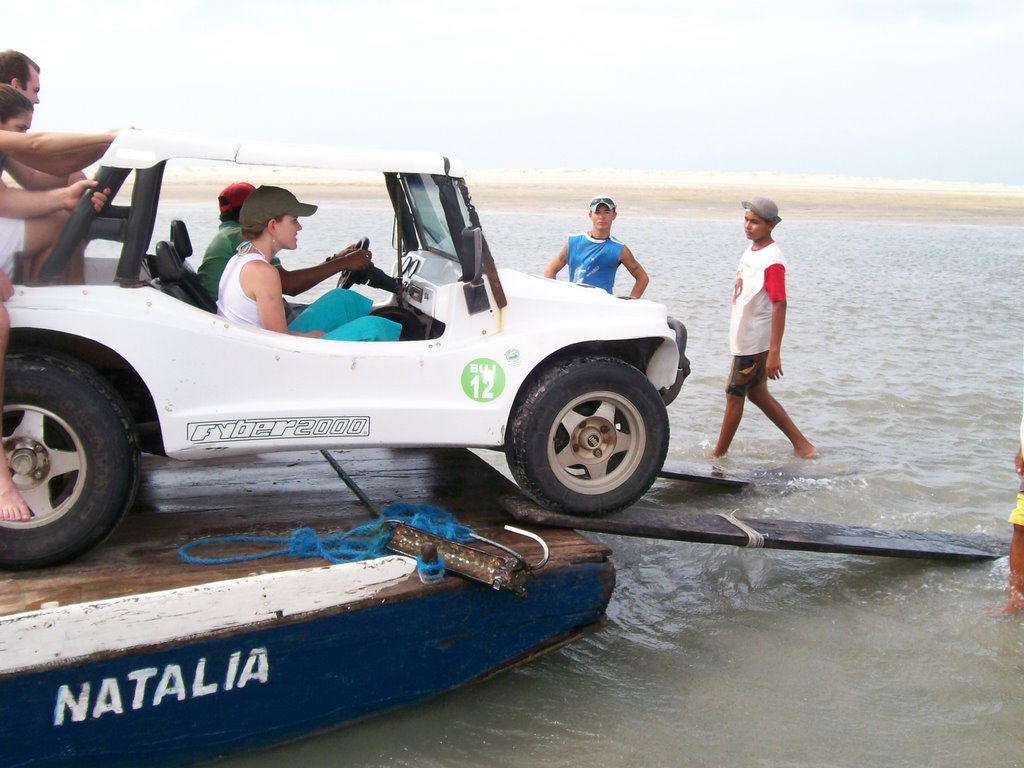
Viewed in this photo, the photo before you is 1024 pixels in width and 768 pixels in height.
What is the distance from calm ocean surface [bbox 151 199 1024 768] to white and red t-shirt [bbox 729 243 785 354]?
1007 mm

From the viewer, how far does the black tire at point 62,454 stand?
12.3 feet

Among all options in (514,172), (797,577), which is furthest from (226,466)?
(514,172)

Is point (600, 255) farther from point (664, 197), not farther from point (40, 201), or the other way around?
point (664, 197)

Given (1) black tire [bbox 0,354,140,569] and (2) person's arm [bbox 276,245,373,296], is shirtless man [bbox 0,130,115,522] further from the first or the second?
(2) person's arm [bbox 276,245,373,296]

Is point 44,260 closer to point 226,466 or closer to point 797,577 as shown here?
point 226,466

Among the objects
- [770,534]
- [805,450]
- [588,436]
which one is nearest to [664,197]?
[805,450]

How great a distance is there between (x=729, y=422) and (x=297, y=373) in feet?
13.8

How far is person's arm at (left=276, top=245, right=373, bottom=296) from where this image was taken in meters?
5.04

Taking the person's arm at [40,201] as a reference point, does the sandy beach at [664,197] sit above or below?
above

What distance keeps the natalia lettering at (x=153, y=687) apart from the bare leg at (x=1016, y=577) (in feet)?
12.4

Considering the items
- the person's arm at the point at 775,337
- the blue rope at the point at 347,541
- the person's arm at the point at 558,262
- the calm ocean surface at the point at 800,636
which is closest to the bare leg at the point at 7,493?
the blue rope at the point at 347,541

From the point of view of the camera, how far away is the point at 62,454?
385cm

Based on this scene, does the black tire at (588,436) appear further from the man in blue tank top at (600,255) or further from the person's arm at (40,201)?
the man in blue tank top at (600,255)

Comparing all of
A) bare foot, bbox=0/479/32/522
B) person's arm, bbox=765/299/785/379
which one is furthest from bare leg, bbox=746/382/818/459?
bare foot, bbox=0/479/32/522
